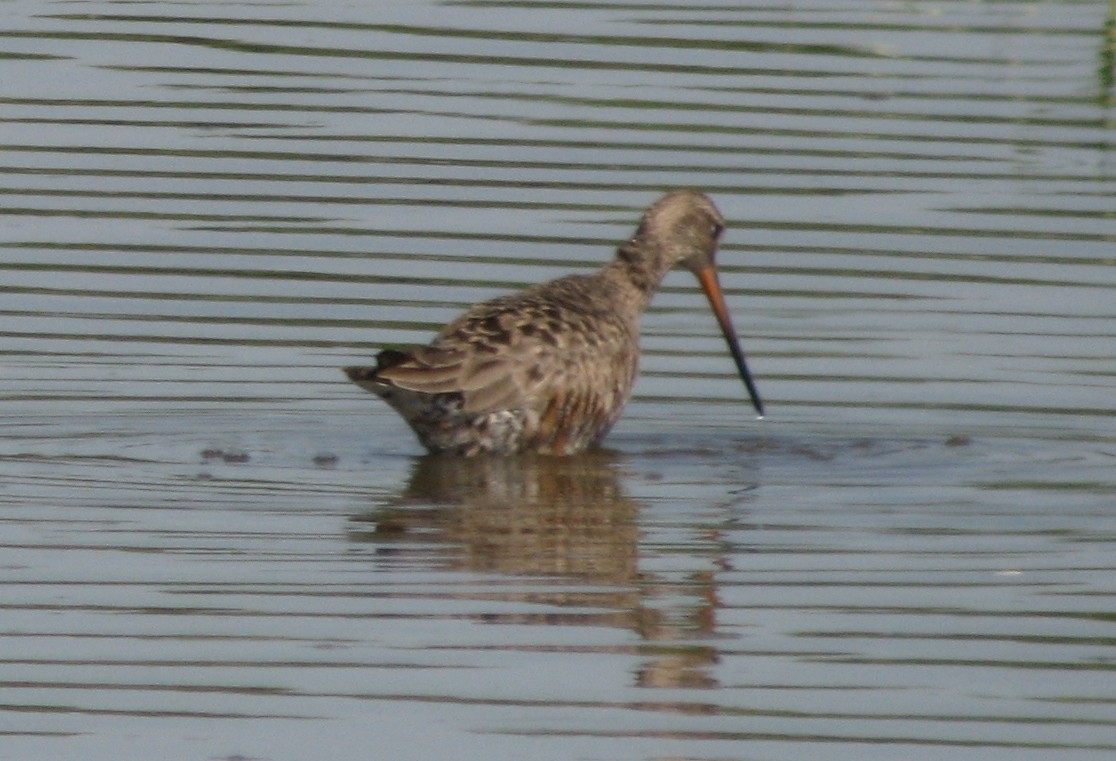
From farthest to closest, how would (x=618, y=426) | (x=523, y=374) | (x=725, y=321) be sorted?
1. (x=725, y=321)
2. (x=618, y=426)
3. (x=523, y=374)

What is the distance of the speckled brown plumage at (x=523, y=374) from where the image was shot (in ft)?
32.8

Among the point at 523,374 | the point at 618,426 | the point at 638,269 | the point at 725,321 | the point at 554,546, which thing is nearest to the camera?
the point at 554,546

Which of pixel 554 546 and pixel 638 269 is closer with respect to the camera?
pixel 554 546

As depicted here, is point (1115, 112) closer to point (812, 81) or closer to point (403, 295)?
point (812, 81)

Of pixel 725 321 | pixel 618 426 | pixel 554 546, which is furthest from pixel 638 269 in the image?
pixel 554 546

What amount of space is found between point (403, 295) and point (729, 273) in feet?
4.60

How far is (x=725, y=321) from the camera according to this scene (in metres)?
11.2

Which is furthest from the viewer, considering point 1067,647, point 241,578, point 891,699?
point 241,578

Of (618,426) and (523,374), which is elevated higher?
(523,374)

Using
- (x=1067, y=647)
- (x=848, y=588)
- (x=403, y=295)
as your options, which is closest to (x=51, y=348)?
(x=403, y=295)

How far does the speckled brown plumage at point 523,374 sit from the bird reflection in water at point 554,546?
0.09m

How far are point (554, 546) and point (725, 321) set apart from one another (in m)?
2.69

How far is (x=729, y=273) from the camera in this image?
12.3m

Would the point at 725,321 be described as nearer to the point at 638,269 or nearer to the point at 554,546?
the point at 638,269
